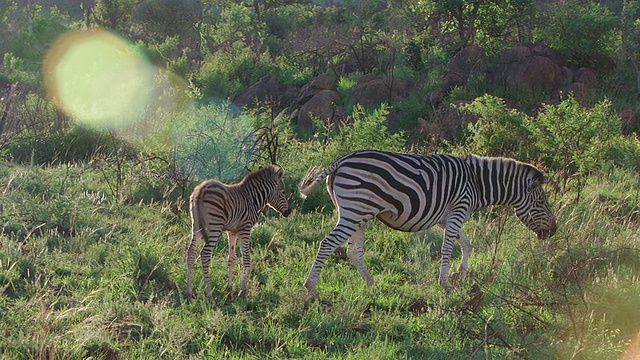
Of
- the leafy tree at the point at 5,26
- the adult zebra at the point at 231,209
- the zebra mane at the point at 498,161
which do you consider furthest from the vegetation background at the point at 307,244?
the leafy tree at the point at 5,26

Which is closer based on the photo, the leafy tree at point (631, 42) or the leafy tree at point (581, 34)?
the leafy tree at point (631, 42)

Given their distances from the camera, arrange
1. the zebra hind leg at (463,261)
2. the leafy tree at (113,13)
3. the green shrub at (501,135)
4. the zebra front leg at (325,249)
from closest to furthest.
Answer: the zebra front leg at (325,249) → the zebra hind leg at (463,261) → the green shrub at (501,135) → the leafy tree at (113,13)

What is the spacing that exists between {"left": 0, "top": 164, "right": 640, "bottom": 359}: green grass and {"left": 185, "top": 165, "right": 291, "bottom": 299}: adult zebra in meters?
0.28

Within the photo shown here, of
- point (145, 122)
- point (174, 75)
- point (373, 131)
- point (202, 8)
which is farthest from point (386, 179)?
point (202, 8)

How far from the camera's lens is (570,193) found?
989 cm

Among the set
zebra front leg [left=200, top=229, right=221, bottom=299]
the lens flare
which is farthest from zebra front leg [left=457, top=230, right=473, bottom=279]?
the lens flare

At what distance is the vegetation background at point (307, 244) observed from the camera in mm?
5141

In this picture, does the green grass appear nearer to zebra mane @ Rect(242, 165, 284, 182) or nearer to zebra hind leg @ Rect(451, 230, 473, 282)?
zebra hind leg @ Rect(451, 230, 473, 282)

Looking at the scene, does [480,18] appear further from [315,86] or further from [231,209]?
[231,209]

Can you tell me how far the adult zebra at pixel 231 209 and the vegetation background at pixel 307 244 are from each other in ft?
0.93

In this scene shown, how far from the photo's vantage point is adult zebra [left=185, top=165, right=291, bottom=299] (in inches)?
242

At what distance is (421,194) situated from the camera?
695cm

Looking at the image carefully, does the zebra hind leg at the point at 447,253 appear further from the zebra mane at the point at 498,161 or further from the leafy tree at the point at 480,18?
the leafy tree at the point at 480,18

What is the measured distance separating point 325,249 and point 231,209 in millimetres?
984
